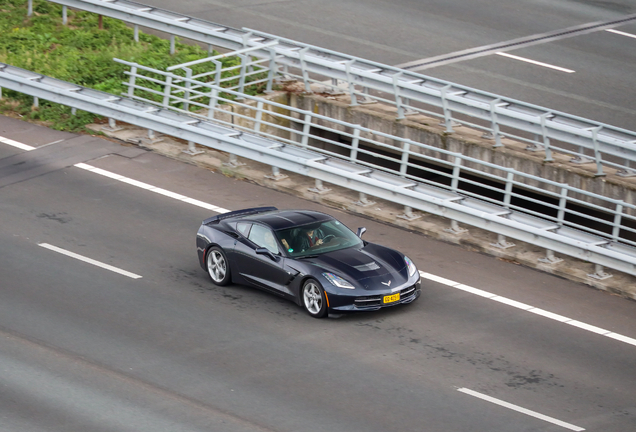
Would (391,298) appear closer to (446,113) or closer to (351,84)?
(446,113)

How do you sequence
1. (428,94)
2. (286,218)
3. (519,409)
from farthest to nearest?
(428,94) → (286,218) → (519,409)

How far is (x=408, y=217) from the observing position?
693 inches

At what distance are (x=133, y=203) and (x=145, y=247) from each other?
6.90ft

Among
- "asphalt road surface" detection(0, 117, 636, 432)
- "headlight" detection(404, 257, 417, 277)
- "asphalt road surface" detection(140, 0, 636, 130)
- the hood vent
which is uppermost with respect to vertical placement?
"asphalt road surface" detection(140, 0, 636, 130)

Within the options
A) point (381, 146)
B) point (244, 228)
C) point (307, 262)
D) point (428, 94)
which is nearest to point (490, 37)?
point (381, 146)

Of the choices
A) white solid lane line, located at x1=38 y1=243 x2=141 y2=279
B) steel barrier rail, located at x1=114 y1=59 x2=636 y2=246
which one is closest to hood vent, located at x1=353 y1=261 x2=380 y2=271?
white solid lane line, located at x1=38 y1=243 x2=141 y2=279

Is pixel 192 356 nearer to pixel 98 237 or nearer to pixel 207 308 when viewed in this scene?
pixel 207 308

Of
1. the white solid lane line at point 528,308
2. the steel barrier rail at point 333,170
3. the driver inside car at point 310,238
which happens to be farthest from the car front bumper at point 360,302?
the steel barrier rail at point 333,170

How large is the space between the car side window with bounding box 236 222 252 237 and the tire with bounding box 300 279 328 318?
1487mm

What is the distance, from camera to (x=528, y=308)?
14461 mm

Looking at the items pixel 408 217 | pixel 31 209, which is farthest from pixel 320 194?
pixel 31 209

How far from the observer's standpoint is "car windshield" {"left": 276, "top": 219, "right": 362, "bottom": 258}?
46.8 ft

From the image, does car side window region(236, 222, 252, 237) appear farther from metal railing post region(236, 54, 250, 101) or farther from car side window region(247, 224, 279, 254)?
metal railing post region(236, 54, 250, 101)

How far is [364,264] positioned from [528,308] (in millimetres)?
2495
